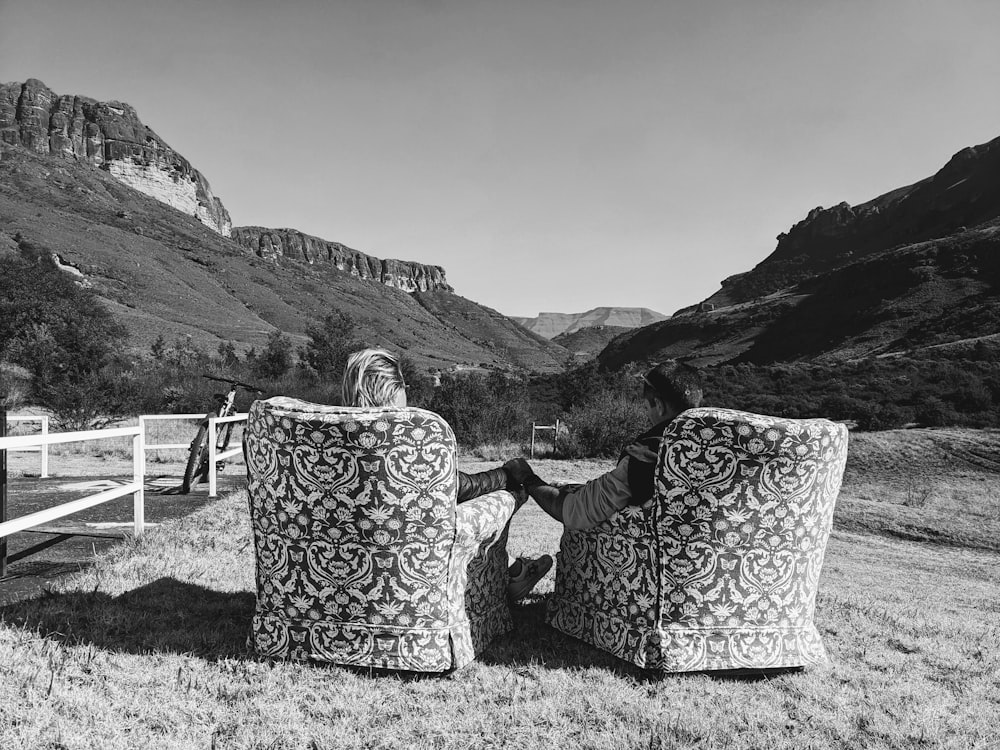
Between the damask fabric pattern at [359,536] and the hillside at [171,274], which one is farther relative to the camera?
the hillside at [171,274]

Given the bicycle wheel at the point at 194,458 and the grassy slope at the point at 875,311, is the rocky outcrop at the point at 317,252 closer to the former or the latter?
the grassy slope at the point at 875,311

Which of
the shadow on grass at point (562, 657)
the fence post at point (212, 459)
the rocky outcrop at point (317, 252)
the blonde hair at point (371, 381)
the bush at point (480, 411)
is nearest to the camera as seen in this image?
the shadow on grass at point (562, 657)

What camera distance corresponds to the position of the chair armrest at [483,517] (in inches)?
99.0

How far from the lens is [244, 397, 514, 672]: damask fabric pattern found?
2.31 m

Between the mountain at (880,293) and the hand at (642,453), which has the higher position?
the mountain at (880,293)

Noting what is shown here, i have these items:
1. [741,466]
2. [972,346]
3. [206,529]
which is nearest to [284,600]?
[741,466]

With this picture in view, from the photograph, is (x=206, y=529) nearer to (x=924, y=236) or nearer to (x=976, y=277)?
(x=976, y=277)

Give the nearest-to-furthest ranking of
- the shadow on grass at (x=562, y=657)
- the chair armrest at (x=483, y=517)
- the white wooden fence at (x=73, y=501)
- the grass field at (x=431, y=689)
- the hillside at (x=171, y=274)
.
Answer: the grass field at (x=431, y=689)
the chair armrest at (x=483, y=517)
the shadow on grass at (x=562, y=657)
the white wooden fence at (x=73, y=501)
the hillside at (x=171, y=274)

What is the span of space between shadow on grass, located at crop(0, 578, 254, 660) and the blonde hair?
1.19 m

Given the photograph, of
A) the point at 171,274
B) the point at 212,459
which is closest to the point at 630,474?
the point at 212,459

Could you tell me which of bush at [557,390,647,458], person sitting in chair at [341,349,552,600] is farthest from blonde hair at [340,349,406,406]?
bush at [557,390,647,458]

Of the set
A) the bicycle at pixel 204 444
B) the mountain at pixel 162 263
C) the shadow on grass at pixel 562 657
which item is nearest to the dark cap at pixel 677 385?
the shadow on grass at pixel 562 657

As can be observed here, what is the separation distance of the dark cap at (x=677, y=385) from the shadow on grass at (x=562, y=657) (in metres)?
1.13

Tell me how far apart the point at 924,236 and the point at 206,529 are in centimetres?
13052
